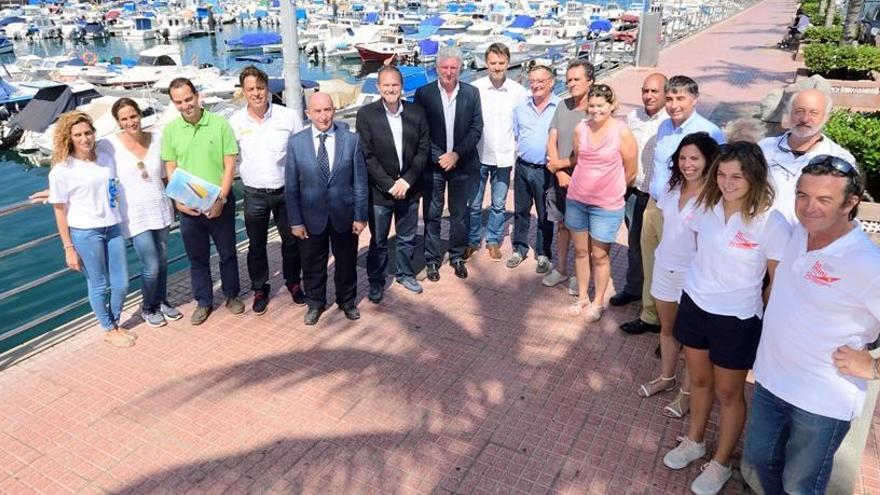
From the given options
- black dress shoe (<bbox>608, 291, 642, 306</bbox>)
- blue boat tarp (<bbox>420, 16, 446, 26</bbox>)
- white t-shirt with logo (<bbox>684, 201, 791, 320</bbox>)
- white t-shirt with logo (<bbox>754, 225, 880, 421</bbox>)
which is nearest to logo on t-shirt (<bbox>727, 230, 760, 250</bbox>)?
white t-shirt with logo (<bbox>684, 201, 791, 320</bbox>)

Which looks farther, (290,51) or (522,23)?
(522,23)

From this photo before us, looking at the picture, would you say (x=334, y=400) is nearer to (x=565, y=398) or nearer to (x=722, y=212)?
(x=565, y=398)

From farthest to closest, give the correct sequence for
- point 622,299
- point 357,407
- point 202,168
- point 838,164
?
point 622,299 < point 202,168 < point 357,407 < point 838,164

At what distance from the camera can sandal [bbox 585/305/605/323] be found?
16.2ft

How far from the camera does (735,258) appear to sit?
282 cm

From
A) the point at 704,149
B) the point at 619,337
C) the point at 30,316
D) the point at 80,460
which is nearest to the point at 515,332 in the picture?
the point at 619,337

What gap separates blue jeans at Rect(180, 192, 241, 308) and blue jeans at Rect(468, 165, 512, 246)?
7.16 feet

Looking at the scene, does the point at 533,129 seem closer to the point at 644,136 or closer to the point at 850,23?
the point at 644,136

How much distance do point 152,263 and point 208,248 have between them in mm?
430

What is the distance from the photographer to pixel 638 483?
3.31 meters

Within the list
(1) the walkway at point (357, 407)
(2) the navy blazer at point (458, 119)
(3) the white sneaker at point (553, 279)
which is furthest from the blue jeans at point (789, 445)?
(2) the navy blazer at point (458, 119)

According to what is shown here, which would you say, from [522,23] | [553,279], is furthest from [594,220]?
[522,23]

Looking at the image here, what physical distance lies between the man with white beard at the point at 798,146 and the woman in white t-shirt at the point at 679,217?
1.10 feet

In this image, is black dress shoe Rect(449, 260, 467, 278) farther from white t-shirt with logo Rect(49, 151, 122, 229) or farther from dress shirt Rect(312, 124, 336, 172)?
white t-shirt with logo Rect(49, 151, 122, 229)
